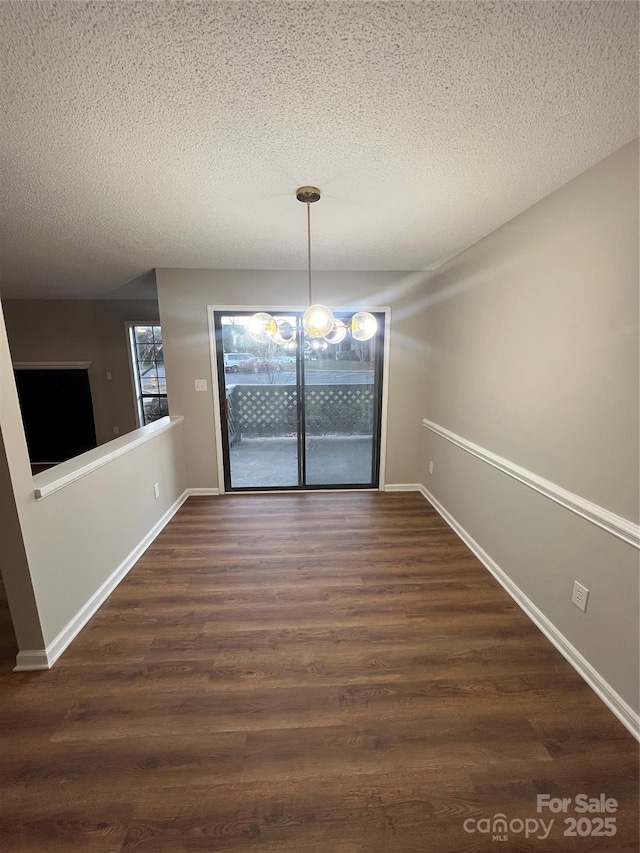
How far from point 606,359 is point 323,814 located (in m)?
2.11

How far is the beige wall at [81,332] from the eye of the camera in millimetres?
4883

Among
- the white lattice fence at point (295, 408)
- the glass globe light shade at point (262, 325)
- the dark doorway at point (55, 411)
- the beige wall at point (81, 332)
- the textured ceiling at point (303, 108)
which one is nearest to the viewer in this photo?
the textured ceiling at point (303, 108)

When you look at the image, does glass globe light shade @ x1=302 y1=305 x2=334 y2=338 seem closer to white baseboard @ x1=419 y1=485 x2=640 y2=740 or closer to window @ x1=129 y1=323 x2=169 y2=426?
white baseboard @ x1=419 y1=485 x2=640 y2=740

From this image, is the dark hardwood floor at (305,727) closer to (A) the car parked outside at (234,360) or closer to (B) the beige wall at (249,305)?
(B) the beige wall at (249,305)

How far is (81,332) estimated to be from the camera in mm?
5000

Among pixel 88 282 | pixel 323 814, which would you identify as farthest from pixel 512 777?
pixel 88 282

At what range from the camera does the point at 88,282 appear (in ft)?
12.4

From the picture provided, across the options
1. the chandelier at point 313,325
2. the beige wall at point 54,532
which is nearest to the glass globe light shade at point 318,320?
the chandelier at point 313,325

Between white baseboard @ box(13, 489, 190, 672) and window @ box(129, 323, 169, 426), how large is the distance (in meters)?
3.14

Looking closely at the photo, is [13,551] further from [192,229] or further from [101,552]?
[192,229]

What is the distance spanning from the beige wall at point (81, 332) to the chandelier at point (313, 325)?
3844 mm

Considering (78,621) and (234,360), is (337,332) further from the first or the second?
(78,621)

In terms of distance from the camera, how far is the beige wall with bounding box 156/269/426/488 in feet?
10.8

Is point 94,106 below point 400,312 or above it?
above
